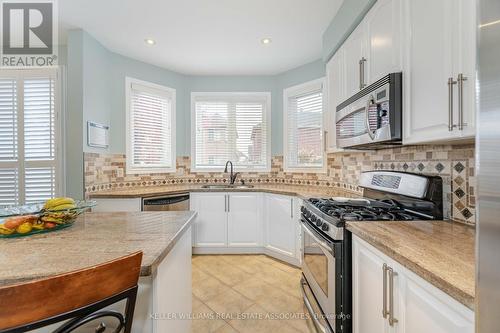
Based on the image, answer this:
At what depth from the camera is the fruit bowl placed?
3.61 feet

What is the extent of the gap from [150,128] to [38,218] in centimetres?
249

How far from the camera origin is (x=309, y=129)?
3398 millimetres

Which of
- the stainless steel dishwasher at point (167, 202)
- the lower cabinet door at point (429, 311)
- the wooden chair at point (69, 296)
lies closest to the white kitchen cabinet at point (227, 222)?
the stainless steel dishwasher at point (167, 202)

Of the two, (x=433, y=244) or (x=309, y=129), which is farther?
(x=309, y=129)

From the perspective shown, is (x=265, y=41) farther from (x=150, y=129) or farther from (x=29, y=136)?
(x=29, y=136)

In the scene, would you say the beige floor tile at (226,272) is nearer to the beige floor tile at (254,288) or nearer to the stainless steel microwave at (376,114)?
the beige floor tile at (254,288)

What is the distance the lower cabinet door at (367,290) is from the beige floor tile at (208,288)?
1.35 m

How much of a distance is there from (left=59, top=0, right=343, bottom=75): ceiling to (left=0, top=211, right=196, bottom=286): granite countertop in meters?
1.93

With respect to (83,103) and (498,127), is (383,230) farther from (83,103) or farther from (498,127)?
(83,103)

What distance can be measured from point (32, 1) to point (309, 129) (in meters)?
3.20

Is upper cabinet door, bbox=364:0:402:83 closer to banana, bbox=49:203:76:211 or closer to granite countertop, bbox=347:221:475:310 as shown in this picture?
granite countertop, bbox=347:221:475:310

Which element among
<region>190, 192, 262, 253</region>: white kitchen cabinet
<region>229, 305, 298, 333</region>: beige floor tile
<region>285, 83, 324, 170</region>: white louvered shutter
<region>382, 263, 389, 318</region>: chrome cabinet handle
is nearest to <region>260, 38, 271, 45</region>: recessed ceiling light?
<region>285, 83, 324, 170</region>: white louvered shutter

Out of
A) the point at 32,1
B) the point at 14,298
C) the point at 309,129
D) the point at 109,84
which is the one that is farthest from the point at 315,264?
the point at 32,1

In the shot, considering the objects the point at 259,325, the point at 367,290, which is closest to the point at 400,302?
the point at 367,290
